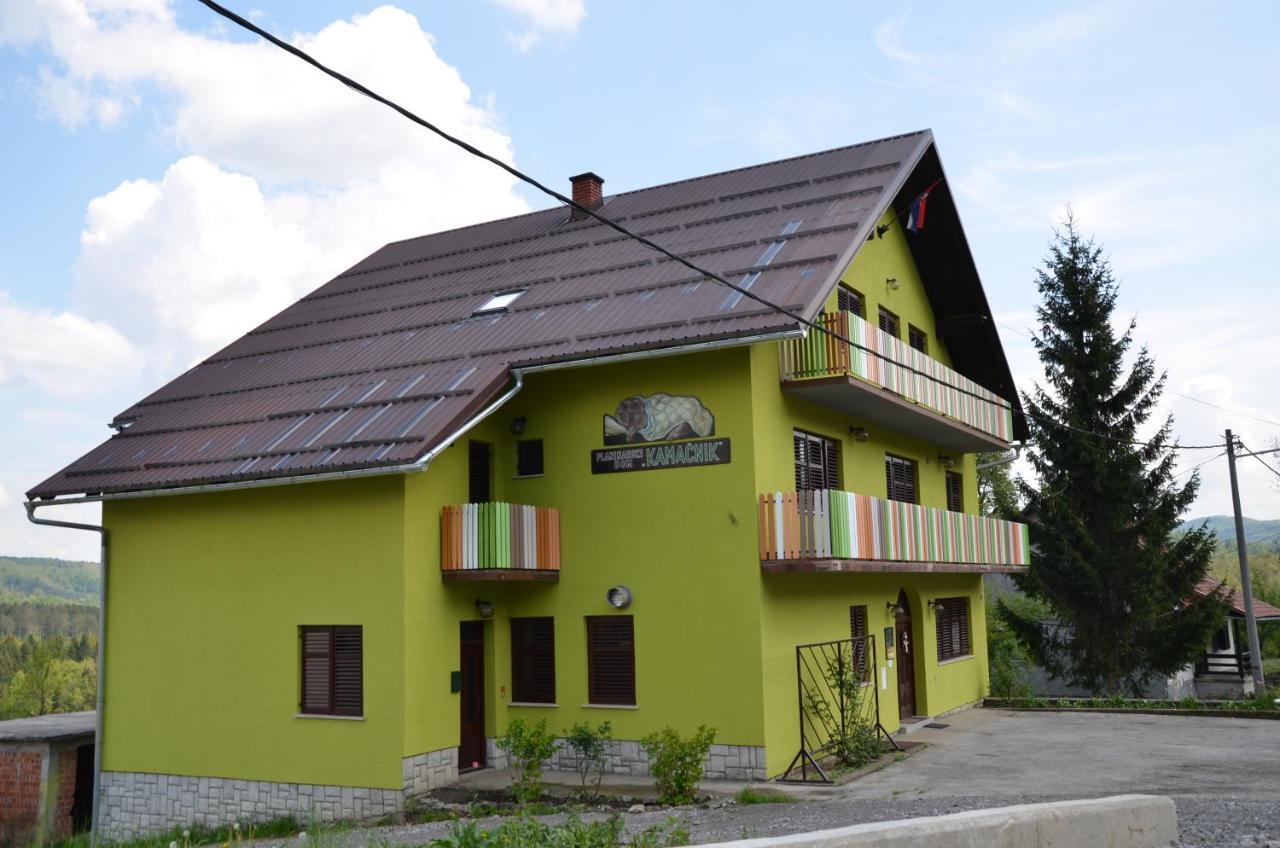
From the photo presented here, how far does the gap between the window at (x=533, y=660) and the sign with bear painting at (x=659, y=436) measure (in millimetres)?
2764

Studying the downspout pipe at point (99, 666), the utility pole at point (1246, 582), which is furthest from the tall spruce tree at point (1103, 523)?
the downspout pipe at point (99, 666)

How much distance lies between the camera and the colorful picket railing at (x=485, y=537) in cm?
1584

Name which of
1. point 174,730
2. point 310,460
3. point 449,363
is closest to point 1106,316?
point 449,363

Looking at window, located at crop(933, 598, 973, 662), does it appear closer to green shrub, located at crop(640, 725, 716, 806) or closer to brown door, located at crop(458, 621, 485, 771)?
green shrub, located at crop(640, 725, 716, 806)

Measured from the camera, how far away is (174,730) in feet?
56.6

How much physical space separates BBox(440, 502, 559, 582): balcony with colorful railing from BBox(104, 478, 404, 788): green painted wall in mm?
821

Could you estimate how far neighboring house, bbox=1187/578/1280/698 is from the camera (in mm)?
34844

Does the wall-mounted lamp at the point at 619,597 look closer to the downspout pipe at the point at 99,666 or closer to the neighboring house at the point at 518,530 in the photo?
the neighboring house at the point at 518,530

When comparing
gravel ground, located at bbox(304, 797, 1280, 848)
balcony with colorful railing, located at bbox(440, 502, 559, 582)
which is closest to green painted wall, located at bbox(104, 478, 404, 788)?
balcony with colorful railing, located at bbox(440, 502, 559, 582)

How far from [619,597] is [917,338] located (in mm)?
10906

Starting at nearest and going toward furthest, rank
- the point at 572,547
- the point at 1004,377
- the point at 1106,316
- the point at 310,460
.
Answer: the point at 310,460 → the point at 572,547 → the point at 1004,377 → the point at 1106,316

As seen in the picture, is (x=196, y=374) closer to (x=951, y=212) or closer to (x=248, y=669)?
(x=248, y=669)

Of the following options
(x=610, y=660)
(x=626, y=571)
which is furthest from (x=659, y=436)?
(x=610, y=660)

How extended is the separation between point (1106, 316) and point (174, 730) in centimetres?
2538
